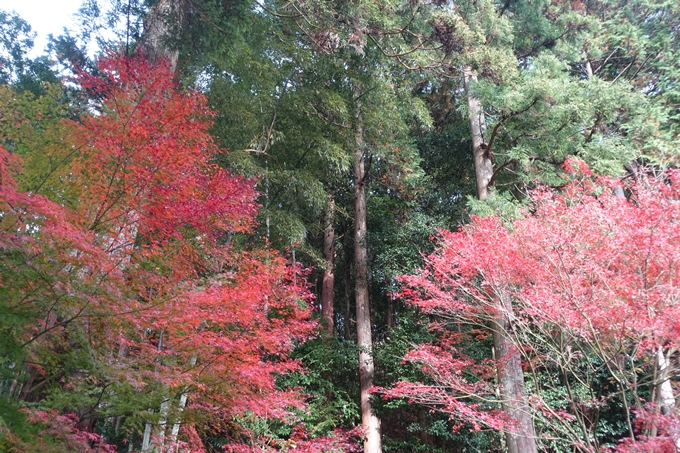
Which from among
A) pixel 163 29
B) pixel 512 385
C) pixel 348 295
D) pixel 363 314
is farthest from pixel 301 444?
pixel 163 29

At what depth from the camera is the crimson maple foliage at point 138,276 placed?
3.07 meters

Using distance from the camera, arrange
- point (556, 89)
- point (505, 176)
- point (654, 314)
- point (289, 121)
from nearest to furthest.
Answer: point (654, 314) → point (556, 89) → point (289, 121) → point (505, 176)

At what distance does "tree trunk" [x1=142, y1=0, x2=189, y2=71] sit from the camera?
19.5 feet

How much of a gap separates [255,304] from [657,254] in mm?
5110

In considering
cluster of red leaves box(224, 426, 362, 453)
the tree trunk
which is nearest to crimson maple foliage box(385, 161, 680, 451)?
cluster of red leaves box(224, 426, 362, 453)

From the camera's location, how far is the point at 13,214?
310 cm

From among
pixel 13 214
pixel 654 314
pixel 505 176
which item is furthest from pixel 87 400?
pixel 505 176

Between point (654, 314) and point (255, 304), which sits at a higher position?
point (255, 304)

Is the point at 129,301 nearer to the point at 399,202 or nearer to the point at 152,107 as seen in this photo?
the point at 152,107

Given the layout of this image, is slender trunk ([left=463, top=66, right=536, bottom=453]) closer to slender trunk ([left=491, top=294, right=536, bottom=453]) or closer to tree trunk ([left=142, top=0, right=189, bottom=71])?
slender trunk ([left=491, top=294, right=536, bottom=453])

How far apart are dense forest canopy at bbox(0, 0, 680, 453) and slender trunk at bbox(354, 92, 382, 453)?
98 millimetres

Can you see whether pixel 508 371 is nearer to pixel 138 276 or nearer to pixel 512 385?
pixel 512 385

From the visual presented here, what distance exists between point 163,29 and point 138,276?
4.10m

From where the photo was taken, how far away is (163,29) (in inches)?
239
